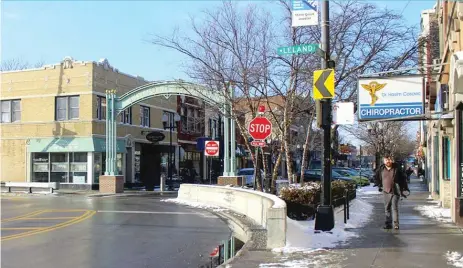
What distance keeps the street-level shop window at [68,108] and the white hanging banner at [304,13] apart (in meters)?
25.7

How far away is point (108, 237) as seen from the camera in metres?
12.0

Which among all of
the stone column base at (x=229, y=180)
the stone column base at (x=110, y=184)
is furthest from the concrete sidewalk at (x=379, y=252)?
the stone column base at (x=110, y=184)

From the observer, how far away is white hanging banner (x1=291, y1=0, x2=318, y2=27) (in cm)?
1054

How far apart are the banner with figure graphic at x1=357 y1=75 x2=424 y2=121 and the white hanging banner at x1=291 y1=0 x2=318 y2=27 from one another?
10.5 ft

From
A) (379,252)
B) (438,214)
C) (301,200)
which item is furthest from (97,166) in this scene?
(379,252)

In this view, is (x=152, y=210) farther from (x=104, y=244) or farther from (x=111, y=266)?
(x=111, y=266)

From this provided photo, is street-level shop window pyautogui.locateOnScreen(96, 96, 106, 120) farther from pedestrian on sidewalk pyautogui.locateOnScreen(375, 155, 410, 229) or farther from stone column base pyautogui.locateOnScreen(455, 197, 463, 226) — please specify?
stone column base pyautogui.locateOnScreen(455, 197, 463, 226)

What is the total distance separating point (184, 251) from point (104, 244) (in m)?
1.90

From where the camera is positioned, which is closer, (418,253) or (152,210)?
(418,253)

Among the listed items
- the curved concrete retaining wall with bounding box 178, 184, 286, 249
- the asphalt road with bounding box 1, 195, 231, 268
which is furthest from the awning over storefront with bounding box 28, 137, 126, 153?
the asphalt road with bounding box 1, 195, 231, 268

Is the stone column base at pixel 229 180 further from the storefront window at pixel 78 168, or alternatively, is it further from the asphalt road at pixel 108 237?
the storefront window at pixel 78 168

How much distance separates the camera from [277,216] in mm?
9078

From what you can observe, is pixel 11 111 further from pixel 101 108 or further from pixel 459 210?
pixel 459 210

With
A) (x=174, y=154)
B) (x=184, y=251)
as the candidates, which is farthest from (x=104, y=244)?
(x=174, y=154)
